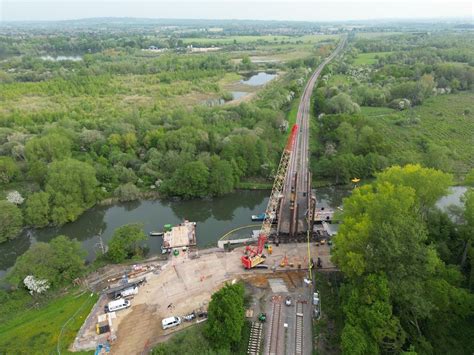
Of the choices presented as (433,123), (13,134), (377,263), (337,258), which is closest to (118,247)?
(337,258)

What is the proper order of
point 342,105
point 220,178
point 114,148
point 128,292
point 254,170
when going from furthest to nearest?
point 342,105
point 114,148
point 254,170
point 220,178
point 128,292

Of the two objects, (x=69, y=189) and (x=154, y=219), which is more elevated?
(x=69, y=189)

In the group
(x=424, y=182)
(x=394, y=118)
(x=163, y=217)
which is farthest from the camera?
(x=394, y=118)

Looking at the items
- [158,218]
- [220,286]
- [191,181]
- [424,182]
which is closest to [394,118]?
[424,182]

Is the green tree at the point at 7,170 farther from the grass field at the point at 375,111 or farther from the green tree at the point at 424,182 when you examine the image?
the grass field at the point at 375,111

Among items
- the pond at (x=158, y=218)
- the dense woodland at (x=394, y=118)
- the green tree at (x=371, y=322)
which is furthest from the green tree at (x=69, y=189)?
the green tree at (x=371, y=322)

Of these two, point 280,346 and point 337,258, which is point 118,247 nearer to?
point 280,346

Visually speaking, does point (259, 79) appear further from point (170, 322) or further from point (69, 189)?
point (170, 322)
